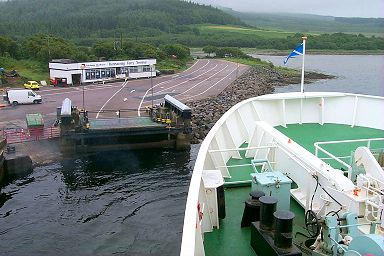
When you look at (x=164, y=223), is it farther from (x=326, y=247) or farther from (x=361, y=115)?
(x=326, y=247)

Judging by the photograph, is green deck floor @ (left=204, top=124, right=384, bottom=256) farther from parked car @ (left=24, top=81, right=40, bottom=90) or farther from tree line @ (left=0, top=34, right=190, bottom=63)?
tree line @ (left=0, top=34, right=190, bottom=63)

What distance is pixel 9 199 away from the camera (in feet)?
72.6

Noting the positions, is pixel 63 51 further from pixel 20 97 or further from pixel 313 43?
pixel 313 43

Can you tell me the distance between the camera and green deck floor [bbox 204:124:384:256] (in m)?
6.21

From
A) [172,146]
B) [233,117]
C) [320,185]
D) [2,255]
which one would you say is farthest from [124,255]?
[172,146]

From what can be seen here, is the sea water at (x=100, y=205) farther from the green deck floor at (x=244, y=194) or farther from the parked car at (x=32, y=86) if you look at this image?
the parked car at (x=32, y=86)

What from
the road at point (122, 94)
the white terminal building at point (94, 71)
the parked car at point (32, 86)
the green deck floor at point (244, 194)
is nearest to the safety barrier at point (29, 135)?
the road at point (122, 94)

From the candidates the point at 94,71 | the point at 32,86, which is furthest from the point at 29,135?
the point at 94,71

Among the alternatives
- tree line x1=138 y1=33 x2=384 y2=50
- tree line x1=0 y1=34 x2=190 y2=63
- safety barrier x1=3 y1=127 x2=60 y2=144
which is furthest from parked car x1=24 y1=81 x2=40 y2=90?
tree line x1=138 y1=33 x2=384 y2=50

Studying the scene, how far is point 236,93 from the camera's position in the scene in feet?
171

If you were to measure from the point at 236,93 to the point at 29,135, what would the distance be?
1163 inches

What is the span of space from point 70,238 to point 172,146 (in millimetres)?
13716

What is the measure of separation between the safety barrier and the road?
10.3ft

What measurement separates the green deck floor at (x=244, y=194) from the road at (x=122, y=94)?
21178 mm
